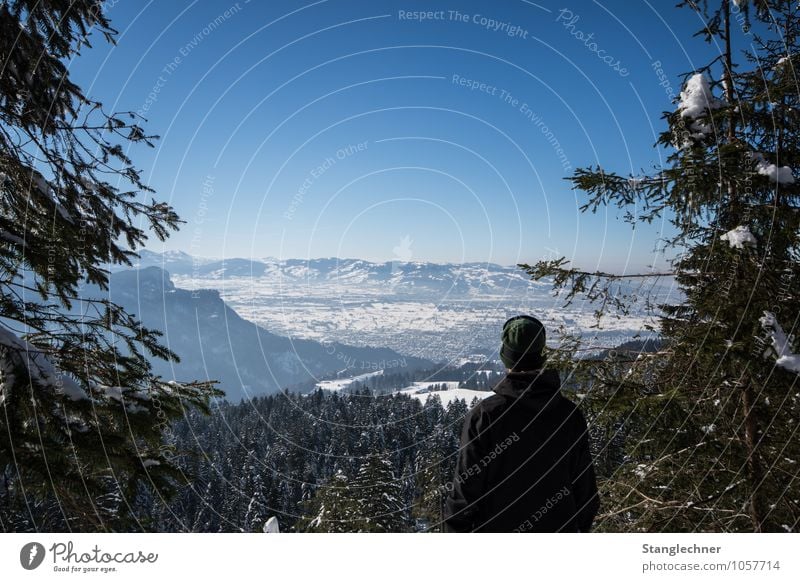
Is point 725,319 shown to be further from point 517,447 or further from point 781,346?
point 517,447

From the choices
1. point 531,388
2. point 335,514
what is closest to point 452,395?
point 335,514

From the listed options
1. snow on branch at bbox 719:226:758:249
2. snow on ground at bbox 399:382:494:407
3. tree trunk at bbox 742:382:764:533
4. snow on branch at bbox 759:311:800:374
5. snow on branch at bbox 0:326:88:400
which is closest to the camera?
snow on branch at bbox 0:326:88:400

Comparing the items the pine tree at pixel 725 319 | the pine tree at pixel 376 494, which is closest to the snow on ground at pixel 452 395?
the pine tree at pixel 376 494

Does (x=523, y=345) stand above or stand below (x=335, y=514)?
above

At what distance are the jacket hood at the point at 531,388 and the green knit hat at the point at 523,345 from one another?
0.06m

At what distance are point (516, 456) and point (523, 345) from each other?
0.69 metres

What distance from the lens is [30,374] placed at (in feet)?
10.2

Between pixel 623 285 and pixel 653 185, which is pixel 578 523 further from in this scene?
pixel 653 185

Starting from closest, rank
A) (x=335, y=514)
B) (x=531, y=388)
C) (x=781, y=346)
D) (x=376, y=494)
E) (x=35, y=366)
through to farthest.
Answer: (x=531, y=388) < (x=35, y=366) < (x=781, y=346) < (x=335, y=514) < (x=376, y=494)

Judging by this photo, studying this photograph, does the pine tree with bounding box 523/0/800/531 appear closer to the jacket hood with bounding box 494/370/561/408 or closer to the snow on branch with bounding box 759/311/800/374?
the snow on branch with bounding box 759/311/800/374

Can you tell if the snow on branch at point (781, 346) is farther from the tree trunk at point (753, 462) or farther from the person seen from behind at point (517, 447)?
the person seen from behind at point (517, 447)

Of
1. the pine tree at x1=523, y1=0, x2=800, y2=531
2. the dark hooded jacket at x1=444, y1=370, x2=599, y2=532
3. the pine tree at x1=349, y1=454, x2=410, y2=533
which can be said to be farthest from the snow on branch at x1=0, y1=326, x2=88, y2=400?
the pine tree at x1=349, y1=454, x2=410, y2=533

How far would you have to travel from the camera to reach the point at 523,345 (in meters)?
2.71

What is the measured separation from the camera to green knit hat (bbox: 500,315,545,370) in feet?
8.87
